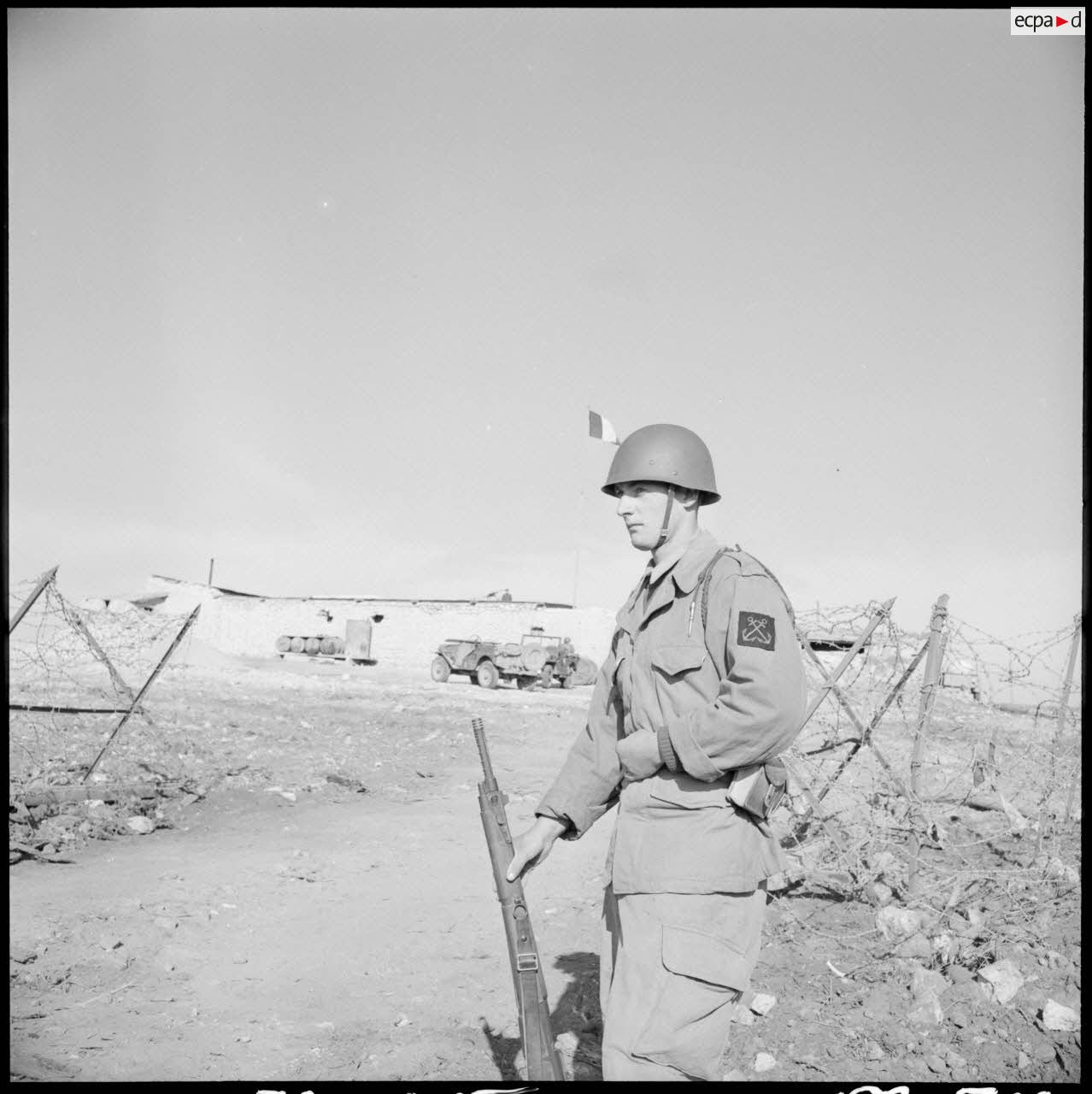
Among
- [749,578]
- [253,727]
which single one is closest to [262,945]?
[749,578]

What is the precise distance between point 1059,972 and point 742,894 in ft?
8.68

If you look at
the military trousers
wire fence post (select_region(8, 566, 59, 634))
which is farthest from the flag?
wire fence post (select_region(8, 566, 59, 634))

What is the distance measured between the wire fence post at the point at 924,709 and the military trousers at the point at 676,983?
2918mm

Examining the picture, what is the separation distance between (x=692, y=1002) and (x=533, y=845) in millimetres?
530

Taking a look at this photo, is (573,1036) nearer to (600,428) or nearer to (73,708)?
(600,428)

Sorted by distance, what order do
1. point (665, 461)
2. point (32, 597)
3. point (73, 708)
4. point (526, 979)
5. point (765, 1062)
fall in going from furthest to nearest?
point (73, 708), point (32, 597), point (765, 1062), point (665, 461), point (526, 979)

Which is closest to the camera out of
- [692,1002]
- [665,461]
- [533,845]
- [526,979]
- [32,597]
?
[692,1002]

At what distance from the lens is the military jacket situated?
211 centimetres

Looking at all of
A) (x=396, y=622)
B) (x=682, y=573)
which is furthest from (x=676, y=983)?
(x=396, y=622)

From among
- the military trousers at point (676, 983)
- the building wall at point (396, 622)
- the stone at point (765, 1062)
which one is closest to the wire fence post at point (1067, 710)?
the stone at point (765, 1062)

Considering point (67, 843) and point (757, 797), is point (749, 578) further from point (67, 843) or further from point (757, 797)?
point (67, 843)

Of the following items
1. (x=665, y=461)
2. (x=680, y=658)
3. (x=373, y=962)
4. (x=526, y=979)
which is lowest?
(x=373, y=962)

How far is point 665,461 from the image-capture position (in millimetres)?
2508

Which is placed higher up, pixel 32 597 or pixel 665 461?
pixel 665 461
